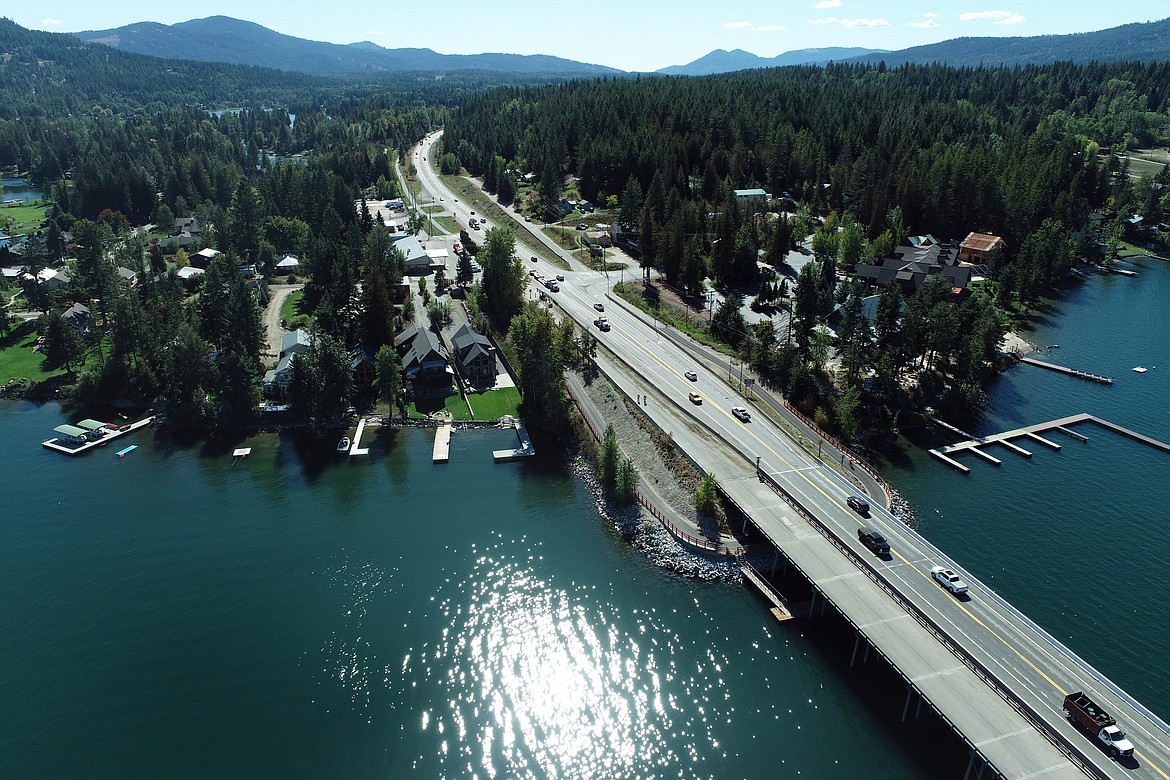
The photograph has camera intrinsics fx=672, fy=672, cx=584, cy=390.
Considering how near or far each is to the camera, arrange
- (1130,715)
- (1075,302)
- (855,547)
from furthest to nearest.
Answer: (1075,302)
(855,547)
(1130,715)

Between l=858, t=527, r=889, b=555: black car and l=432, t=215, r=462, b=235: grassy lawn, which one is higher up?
l=432, t=215, r=462, b=235: grassy lawn

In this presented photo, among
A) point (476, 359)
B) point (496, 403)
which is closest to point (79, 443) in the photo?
point (476, 359)

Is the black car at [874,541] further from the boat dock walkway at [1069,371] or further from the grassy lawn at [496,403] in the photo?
the boat dock walkway at [1069,371]

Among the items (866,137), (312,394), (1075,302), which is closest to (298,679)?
(312,394)

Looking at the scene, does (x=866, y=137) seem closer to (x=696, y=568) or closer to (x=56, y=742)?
(x=696, y=568)

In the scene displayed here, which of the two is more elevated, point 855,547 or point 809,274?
point 809,274

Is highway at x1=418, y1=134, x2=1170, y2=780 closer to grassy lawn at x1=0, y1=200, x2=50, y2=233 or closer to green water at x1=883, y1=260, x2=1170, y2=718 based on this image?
green water at x1=883, y1=260, x2=1170, y2=718

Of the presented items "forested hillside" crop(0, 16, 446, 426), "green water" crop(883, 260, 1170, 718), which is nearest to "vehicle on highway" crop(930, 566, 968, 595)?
"green water" crop(883, 260, 1170, 718)
